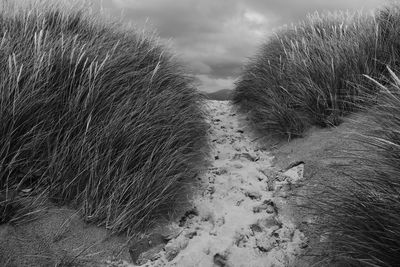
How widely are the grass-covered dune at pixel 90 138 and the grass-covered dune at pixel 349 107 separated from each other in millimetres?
1431

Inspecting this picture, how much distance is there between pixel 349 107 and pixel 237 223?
90.6 inches

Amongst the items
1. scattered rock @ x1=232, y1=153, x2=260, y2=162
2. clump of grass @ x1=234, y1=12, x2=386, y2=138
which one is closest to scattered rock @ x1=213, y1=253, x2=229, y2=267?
scattered rock @ x1=232, y1=153, x2=260, y2=162

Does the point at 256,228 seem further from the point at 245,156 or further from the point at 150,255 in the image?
the point at 245,156

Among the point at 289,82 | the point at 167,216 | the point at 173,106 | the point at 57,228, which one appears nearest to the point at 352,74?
the point at 289,82

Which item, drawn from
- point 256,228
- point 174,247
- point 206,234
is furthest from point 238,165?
point 174,247

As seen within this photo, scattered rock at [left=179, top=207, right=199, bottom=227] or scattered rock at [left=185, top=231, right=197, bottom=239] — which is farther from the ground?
scattered rock at [left=179, top=207, right=199, bottom=227]

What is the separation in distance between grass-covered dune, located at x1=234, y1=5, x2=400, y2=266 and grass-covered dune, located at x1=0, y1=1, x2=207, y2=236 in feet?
4.69

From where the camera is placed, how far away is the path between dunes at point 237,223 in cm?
288

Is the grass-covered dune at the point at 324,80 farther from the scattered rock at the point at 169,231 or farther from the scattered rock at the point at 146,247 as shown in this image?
the scattered rock at the point at 146,247

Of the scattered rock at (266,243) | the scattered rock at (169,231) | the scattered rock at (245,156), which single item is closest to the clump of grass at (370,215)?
the scattered rock at (266,243)

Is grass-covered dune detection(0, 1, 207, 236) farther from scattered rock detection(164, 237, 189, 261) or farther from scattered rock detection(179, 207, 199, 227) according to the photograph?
scattered rock detection(164, 237, 189, 261)

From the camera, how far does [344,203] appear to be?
247cm

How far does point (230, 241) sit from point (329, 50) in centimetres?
375

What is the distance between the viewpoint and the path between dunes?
2.88 m
